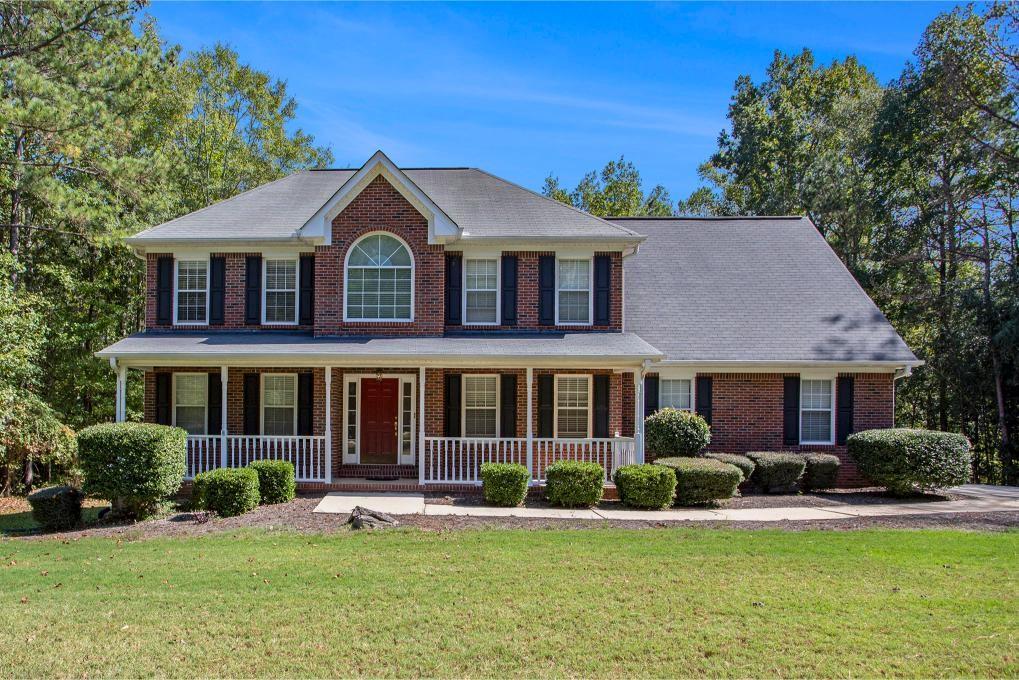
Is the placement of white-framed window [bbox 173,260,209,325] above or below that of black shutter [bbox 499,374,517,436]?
above

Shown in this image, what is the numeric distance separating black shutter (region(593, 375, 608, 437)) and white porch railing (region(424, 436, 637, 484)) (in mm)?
360

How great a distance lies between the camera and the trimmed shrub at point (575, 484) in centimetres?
1305

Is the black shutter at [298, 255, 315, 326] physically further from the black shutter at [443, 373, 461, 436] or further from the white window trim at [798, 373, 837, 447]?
the white window trim at [798, 373, 837, 447]

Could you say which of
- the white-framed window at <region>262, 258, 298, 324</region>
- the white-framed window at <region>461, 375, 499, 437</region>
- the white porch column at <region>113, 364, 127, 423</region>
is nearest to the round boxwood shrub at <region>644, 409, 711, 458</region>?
the white-framed window at <region>461, 375, 499, 437</region>

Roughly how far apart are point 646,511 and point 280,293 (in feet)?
32.7

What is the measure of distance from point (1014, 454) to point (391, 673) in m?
23.4

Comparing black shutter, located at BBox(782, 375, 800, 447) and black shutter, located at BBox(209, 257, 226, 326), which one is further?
black shutter, located at BBox(782, 375, 800, 447)

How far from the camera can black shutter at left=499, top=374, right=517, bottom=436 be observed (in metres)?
15.6

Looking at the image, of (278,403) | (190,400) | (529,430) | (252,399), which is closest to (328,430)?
(278,403)

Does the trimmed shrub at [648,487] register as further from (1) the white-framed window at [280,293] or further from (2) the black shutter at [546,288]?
(1) the white-framed window at [280,293]

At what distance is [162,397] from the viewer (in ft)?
52.1

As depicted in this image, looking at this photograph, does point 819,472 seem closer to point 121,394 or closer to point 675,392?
point 675,392

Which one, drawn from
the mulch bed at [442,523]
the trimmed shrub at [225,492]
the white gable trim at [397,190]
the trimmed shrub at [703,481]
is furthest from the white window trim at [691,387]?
the trimmed shrub at [225,492]

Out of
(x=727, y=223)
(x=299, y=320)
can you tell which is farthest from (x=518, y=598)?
(x=727, y=223)
